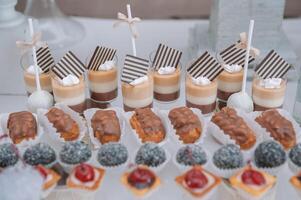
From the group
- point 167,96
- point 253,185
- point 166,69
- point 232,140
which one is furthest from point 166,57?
point 253,185

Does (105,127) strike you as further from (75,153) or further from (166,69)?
(166,69)

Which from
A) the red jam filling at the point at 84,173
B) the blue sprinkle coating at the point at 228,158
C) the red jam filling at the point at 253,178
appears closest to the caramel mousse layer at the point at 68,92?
the red jam filling at the point at 84,173

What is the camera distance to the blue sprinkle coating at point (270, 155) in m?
1.35

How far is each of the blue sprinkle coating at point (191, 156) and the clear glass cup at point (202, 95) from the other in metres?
0.39

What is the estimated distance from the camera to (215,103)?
5.87ft

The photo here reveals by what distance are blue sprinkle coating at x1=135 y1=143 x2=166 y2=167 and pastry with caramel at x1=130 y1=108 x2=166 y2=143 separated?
0.12m

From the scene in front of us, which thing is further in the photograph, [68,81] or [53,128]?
[68,81]

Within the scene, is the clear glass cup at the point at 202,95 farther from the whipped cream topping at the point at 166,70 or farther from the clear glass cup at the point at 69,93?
the clear glass cup at the point at 69,93

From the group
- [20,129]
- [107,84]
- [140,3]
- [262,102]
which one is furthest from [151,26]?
[20,129]

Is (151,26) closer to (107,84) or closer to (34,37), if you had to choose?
(107,84)

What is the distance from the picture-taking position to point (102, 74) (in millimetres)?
1805

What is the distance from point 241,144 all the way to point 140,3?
1591 millimetres

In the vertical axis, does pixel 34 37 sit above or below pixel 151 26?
above

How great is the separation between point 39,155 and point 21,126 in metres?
0.18
